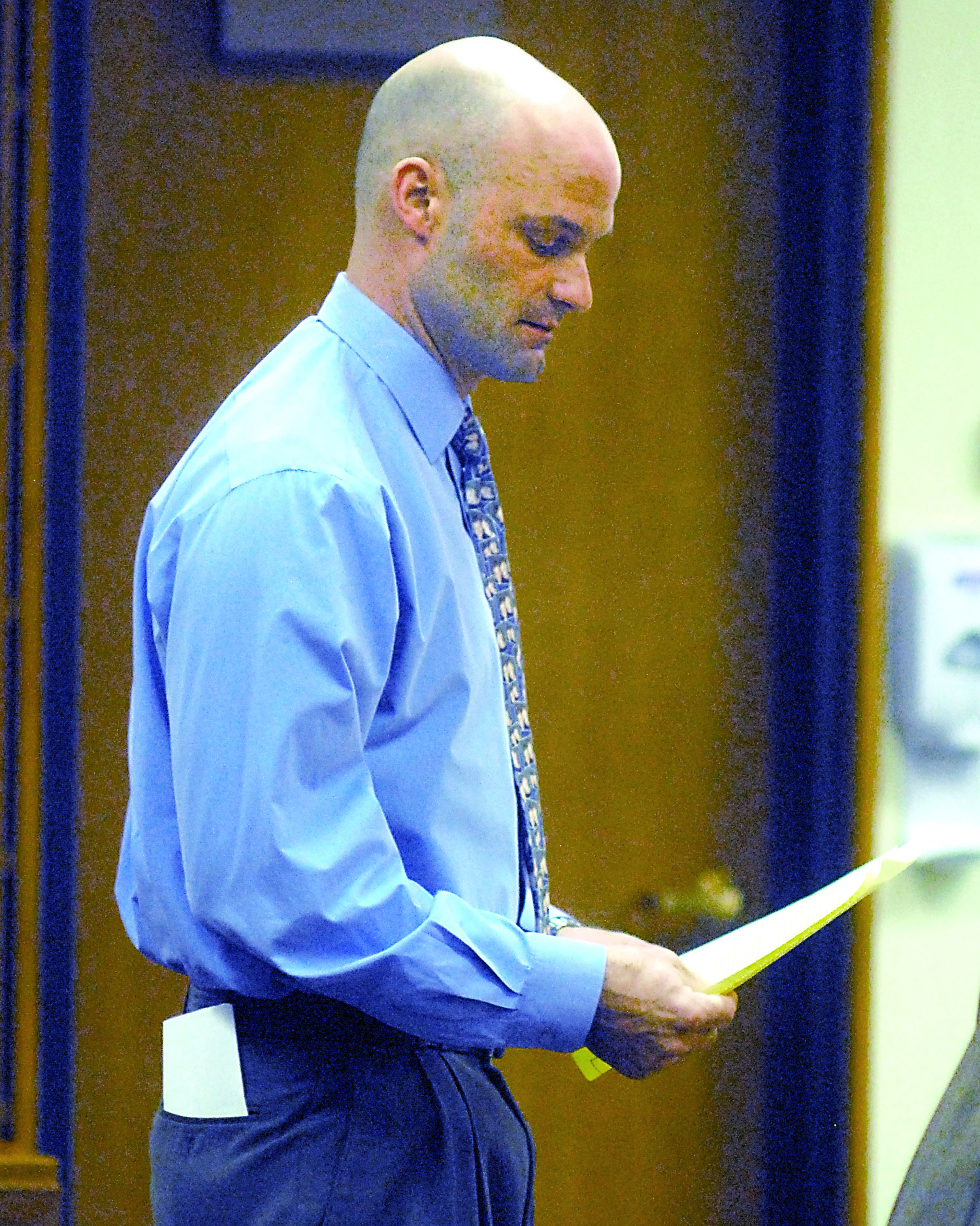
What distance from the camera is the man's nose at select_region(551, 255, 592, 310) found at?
1053 mm

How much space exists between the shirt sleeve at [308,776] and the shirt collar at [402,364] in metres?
0.16

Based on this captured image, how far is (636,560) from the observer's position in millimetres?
1893

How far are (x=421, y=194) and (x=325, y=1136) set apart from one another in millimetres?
647

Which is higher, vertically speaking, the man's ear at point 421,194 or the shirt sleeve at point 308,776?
the man's ear at point 421,194

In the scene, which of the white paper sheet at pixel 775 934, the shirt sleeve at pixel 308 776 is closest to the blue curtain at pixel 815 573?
the white paper sheet at pixel 775 934

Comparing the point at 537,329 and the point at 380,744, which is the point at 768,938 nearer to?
the point at 380,744

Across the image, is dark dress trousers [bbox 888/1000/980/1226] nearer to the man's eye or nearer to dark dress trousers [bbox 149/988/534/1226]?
dark dress trousers [bbox 149/988/534/1226]

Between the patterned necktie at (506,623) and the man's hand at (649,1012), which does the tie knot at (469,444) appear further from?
the man's hand at (649,1012)

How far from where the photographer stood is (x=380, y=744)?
36.8 inches

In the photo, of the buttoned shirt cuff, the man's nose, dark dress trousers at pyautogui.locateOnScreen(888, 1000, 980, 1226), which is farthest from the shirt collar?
dark dress trousers at pyautogui.locateOnScreen(888, 1000, 980, 1226)

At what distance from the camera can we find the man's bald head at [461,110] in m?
1.01

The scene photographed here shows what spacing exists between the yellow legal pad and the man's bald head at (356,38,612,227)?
1.88 ft

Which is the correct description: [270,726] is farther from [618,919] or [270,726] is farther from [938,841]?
[938,841]

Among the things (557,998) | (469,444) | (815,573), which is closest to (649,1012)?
(557,998)
